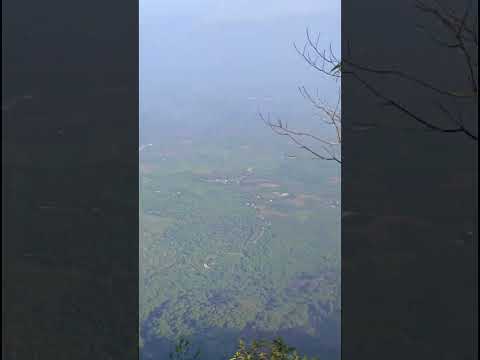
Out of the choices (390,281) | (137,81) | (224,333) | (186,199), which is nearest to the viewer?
(390,281)

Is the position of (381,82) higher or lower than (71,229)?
higher

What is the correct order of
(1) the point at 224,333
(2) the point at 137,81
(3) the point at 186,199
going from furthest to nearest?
(3) the point at 186,199, (1) the point at 224,333, (2) the point at 137,81

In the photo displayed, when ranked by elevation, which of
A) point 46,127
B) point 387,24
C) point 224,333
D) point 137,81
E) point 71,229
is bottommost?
point 224,333

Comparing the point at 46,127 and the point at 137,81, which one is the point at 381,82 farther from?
the point at 46,127

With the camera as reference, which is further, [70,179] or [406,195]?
[70,179]

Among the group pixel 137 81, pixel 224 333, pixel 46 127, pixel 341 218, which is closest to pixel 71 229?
pixel 46 127
